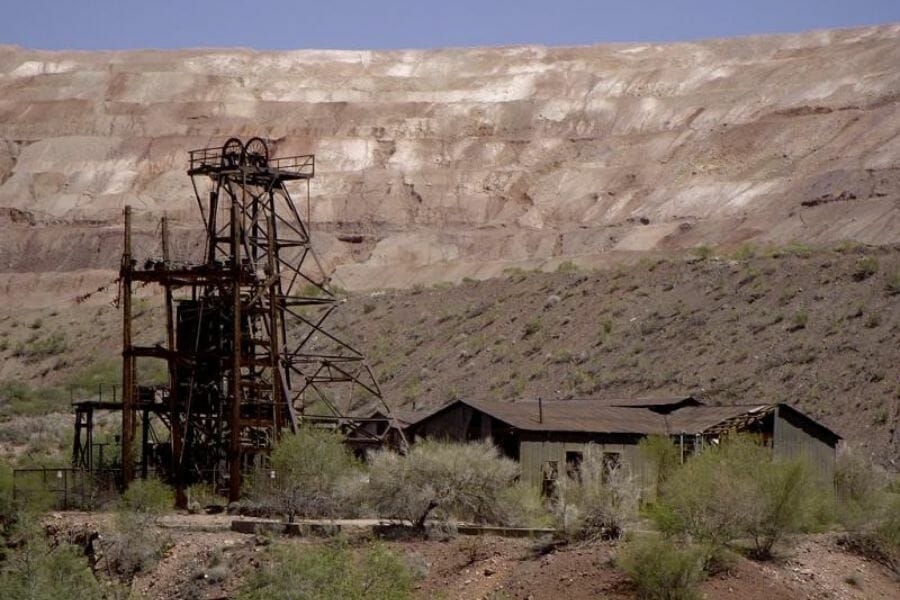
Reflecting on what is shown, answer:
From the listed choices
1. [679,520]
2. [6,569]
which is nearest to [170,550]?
[6,569]

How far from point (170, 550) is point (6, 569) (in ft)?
11.1

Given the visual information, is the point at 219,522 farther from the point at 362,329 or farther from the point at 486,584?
the point at 362,329

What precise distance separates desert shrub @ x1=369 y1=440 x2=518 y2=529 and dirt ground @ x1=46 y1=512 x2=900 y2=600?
60.1 inches

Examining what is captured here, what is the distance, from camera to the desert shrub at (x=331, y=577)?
81.3 feet

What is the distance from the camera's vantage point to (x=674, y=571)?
27703 millimetres

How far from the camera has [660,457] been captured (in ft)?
125

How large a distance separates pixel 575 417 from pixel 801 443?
5.51 metres

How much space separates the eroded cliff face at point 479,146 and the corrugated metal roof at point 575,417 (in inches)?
1544

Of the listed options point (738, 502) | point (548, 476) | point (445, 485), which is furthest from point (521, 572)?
point (548, 476)

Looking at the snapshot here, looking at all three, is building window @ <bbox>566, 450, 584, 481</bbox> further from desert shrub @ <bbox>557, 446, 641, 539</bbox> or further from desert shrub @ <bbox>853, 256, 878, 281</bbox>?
desert shrub @ <bbox>853, 256, 878, 281</bbox>

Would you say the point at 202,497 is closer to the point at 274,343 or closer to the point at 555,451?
the point at 274,343

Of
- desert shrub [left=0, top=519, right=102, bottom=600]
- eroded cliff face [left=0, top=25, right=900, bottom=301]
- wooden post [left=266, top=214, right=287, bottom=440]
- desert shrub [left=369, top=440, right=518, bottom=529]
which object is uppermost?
eroded cliff face [left=0, top=25, right=900, bottom=301]

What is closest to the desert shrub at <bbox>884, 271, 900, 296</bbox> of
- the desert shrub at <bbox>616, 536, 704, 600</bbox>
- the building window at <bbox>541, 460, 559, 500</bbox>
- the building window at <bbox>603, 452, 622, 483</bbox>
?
the building window at <bbox>603, 452, 622, 483</bbox>

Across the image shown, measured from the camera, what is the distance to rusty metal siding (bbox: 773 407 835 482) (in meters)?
41.8
